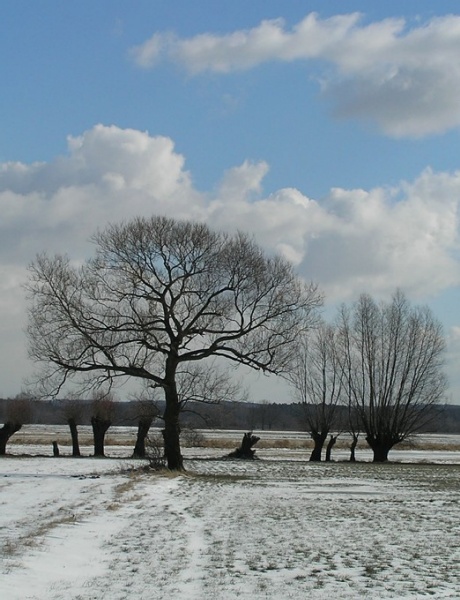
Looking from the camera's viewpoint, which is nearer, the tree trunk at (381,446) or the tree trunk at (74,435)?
the tree trunk at (74,435)

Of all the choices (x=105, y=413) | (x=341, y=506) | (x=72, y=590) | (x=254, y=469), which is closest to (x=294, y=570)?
(x=72, y=590)


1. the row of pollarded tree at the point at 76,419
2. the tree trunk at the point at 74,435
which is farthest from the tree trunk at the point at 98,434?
the tree trunk at the point at 74,435

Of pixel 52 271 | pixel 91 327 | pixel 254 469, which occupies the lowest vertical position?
pixel 254 469

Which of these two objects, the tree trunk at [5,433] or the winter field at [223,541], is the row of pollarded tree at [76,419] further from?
the winter field at [223,541]

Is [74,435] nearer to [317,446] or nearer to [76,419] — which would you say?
[76,419]

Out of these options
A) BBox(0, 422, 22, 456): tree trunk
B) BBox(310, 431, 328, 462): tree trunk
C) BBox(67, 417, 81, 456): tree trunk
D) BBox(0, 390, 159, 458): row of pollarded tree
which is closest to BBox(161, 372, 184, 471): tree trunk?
BBox(0, 390, 159, 458): row of pollarded tree

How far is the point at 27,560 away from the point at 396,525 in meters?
8.29

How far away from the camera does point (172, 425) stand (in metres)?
33.4

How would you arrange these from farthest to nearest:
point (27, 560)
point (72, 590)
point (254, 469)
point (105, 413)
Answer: point (105, 413) < point (254, 469) < point (27, 560) < point (72, 590)

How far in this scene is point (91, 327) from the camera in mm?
31625

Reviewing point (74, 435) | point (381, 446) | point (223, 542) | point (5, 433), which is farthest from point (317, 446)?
point (223, 542)

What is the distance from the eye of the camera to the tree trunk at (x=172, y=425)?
32938mm

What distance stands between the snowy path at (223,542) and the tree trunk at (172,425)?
7.77 metres

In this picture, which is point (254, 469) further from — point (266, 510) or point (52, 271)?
point (266, 510)
